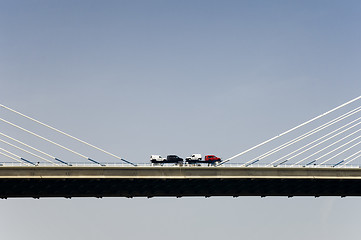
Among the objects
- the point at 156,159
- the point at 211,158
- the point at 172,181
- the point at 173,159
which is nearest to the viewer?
the point at 172,181

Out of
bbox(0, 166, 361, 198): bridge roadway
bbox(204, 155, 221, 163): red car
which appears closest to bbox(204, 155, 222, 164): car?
bbox(204, 155, 221, 163): red car

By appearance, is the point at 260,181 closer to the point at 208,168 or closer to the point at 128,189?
the point at 208,168

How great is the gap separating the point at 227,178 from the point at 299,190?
1352 cm

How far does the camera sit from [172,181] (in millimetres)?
93938

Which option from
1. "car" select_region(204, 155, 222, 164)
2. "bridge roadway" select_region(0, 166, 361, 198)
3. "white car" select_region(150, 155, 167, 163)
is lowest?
"bridge roadway" select_region(0, 166, 361, 198)

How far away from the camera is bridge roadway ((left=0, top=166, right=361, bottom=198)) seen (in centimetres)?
9012

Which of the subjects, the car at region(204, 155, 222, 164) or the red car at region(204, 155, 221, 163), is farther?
the red car at region(204, 155, 221, 163)

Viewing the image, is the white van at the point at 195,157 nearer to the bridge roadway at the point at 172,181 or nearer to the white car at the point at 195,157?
the white car at the point at 195,157

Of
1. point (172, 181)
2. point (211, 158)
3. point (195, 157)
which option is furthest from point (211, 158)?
point (172, 181)

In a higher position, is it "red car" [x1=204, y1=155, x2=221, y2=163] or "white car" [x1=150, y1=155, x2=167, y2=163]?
"red car" [x1=204, y1=155, x2=221, y2=163]

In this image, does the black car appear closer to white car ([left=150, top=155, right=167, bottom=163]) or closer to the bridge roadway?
white car ([left=150, top=155, right=167, bottom=163])

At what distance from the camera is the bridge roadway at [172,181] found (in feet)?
296

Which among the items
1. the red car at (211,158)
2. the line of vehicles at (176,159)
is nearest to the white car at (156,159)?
the line of vehicles at (176,159)

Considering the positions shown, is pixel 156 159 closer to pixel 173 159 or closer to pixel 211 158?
pixel 173 159
